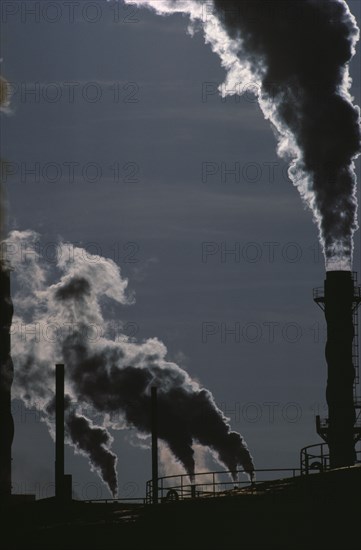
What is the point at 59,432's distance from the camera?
52875 millimetres

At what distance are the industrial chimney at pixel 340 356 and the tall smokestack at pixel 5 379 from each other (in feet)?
46.1

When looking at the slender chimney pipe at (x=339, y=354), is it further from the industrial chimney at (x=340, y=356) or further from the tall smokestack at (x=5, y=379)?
the tall smokestack at (x=5, y=379)

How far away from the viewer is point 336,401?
57344 mm

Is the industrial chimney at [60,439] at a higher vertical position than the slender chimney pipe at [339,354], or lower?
lower

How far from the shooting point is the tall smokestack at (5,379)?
56344 millimetres

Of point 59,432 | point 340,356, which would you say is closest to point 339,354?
point 340,356

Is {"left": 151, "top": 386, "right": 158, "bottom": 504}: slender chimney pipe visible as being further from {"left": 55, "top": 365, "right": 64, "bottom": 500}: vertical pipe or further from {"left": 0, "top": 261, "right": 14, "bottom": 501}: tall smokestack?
{"left": 55, "top": 365, "right": 64, "bottom": 500}: vertical pipe

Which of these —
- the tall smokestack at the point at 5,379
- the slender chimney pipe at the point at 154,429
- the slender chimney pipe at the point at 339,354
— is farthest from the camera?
the slender chimney pipe at the point at 154,429

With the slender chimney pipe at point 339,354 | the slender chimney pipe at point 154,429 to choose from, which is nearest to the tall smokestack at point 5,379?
the slender chimney pipe at point 154,429

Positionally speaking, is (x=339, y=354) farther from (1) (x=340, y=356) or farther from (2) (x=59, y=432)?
(2) (x=59, y=432)

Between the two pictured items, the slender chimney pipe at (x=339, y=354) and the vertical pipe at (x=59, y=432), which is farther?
the slender chimney pipe at (x=339, y=354)

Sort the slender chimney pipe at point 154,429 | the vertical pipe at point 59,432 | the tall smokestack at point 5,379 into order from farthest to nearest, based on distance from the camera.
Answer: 1. the slender chimney pipe at point 154,429
2. the tall smokestack at point 5,379
3. the vertical pipe at point 59,432

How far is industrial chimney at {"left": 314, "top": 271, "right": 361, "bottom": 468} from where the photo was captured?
5712cm

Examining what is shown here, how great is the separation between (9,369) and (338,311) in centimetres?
1477
